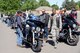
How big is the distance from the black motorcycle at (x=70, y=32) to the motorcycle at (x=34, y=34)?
128cm

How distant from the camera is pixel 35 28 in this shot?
10.7 metres

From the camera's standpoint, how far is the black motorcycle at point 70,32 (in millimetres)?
11477

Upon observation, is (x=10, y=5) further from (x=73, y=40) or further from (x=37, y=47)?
(x=37, y=47)

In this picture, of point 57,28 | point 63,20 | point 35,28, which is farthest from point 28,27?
point 63,20

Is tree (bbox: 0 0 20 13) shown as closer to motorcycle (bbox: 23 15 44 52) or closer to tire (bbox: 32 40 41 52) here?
motorcycle (bbox: 23 15 44 52)

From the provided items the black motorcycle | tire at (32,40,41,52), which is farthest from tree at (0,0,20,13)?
tire at (32,40,41,52)

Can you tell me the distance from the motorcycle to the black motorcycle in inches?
50.6

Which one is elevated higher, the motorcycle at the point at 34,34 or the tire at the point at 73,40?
the motorcycle at the point at 34,34

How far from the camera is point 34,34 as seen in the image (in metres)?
10.5

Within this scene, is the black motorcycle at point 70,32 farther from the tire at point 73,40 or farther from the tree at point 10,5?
the tree at point 10,5

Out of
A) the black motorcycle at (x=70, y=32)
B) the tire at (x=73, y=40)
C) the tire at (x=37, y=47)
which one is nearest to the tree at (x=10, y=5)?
the black motorcycle at (x=70, y=32)

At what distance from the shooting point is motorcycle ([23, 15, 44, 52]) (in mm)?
10308

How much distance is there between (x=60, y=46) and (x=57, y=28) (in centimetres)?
A: 107

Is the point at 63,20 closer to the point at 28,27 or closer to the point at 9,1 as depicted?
the point at 28,27
